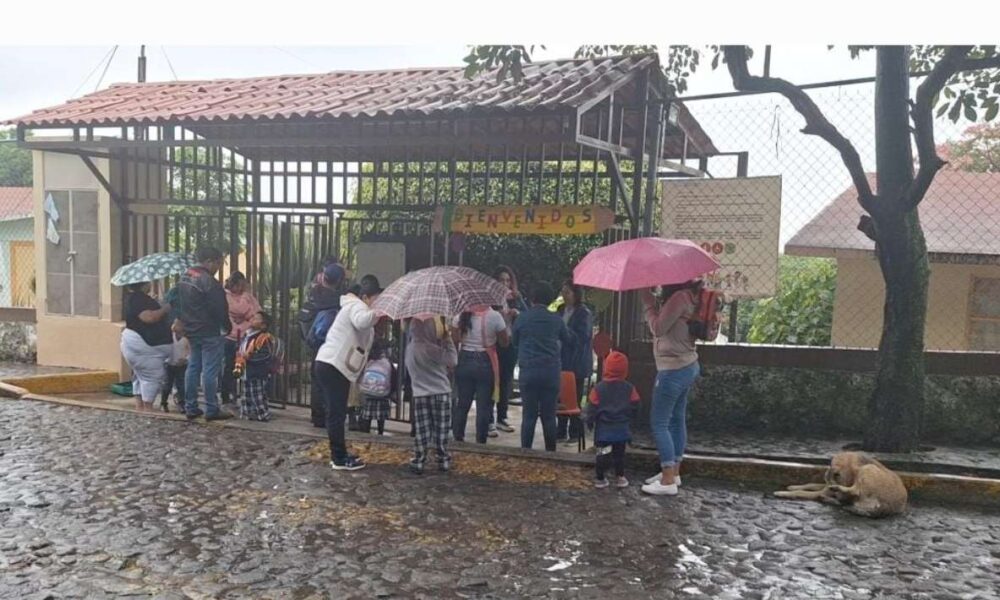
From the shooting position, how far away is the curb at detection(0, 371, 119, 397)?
9.65m

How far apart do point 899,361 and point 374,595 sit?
469 cm

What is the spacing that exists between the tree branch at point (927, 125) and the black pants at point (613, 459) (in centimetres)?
298

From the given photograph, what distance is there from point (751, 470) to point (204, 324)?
5.28 m

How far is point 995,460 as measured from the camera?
694 cm

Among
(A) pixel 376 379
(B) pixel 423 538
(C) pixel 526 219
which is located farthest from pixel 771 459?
(A) pixel 376 379

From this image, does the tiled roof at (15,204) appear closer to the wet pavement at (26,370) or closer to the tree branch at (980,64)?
the wet pavement at (26,370)

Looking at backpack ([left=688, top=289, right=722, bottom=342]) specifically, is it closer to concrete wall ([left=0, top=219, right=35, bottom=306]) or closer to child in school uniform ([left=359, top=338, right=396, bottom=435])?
child in school uniform ([left=359, top=338, right=396, bottom=435])

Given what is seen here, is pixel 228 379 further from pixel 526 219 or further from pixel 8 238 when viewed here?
pixel 8 238

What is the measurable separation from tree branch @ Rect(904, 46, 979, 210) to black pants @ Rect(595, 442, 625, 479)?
2.98 m

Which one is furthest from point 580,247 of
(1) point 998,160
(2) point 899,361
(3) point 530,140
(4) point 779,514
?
(1) point 998,160

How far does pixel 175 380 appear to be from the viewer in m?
9.03

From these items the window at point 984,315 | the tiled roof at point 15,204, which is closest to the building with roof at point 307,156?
the window at point 984,315

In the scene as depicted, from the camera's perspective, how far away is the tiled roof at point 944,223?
374 inches

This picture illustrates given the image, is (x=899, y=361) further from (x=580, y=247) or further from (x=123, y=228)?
(x=123, y=228)
